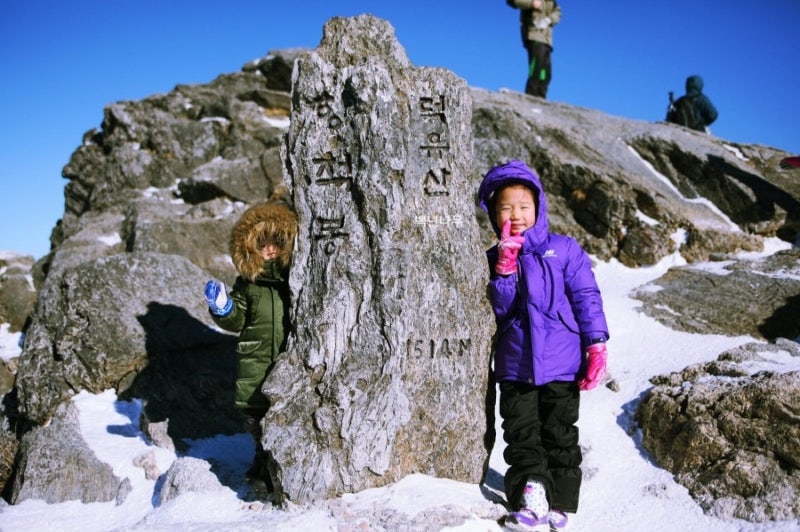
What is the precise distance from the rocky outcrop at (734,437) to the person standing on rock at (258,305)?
3.48m

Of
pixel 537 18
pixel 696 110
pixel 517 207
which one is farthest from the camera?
pixel 696 110

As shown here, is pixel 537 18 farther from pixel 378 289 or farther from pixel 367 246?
pixel 378 289

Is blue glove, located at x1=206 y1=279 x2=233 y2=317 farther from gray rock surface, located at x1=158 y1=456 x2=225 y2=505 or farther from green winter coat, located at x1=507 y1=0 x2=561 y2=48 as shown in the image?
green winter coat, located at x1=507 y1=0 x2=561 y2=48

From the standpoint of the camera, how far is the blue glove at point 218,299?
15.5ft

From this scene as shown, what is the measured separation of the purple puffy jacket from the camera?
439cm

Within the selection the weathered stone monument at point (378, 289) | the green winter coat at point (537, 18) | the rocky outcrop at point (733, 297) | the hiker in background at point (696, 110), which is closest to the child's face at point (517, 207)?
the weathered stone monument at point (378, 289)

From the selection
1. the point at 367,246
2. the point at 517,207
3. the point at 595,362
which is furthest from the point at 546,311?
the point at 367,246

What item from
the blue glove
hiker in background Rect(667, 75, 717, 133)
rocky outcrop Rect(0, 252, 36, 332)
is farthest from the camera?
hiker in background Rect(667, 75, 717, 133)

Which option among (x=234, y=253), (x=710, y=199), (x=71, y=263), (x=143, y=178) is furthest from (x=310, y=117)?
(x=143, y=178)

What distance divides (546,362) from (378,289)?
1.39 meters

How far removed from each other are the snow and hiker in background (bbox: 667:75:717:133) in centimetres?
1006

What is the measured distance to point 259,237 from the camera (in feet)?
16.9

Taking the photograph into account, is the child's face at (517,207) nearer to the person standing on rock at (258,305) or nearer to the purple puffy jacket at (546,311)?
the purple puffy jacket at (546,311)

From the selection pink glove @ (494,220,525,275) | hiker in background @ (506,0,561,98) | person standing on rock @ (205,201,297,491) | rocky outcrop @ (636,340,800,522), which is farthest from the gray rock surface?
hiker in background @ (506,0,561,98)
